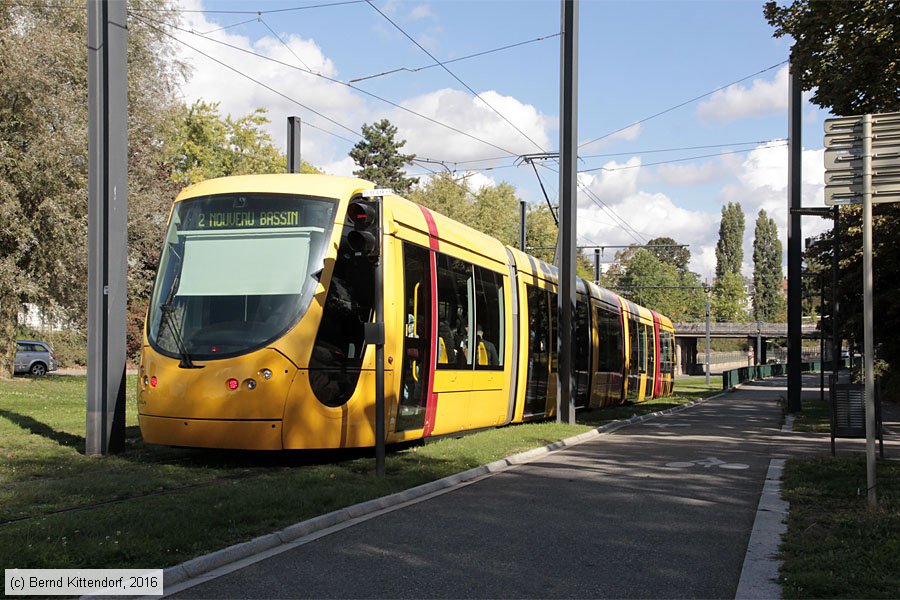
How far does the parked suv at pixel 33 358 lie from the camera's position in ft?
135

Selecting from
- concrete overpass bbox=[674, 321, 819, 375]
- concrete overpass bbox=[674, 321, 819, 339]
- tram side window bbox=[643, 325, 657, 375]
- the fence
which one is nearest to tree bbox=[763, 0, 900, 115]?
tram side window bbox=[643, 325, 657, 375]

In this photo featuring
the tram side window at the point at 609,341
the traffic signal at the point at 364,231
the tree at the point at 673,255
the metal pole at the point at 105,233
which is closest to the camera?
the traffic signal at the point at 364,231

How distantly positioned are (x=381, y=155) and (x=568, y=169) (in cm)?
6250

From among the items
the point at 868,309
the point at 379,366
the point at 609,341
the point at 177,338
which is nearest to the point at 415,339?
the point at 379,366

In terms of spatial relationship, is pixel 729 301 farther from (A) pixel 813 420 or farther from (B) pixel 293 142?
(B) pixel 293 142

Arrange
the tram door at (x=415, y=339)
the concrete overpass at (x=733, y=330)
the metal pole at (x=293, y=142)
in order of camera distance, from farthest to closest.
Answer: the concrete overpass at (x=733, y=330) < the metal pole at (x=293, y=142) < the tram door at (x=415, y=339)

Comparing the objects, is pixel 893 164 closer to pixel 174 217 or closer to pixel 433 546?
pixel 433 546

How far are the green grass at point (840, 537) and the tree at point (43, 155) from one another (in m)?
21.8

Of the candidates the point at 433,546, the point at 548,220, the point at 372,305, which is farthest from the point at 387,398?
the point at 548,220

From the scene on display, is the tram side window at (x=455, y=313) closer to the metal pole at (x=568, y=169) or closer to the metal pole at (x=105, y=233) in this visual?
the metal pole at (x=105, y=233)

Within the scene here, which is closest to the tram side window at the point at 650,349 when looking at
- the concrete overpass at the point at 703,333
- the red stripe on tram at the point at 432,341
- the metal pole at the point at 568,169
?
the metal pole at the point at 568,169

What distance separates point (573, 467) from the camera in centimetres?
1226

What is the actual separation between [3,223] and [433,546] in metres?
22.3

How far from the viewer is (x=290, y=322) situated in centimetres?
1064
